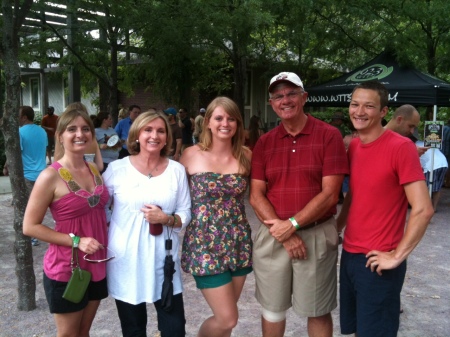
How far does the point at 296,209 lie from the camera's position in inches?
115

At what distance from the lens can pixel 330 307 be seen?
300cm

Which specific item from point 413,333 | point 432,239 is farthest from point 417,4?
point 413,333

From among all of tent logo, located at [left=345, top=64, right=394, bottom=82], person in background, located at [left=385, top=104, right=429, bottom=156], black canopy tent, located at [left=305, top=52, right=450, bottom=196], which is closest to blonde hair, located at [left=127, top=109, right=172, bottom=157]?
person in background, located at [left=385, top=104, right=429, bottom=156]

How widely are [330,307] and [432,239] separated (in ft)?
15.2

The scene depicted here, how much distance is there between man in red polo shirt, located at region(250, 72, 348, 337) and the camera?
287cm

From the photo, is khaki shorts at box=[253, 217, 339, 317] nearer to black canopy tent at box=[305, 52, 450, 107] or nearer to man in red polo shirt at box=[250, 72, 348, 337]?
man in red polo shirt at box=[250, 72, 348, 337]

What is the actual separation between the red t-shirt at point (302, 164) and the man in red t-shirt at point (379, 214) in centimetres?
14

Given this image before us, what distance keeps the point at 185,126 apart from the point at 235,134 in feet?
34.4

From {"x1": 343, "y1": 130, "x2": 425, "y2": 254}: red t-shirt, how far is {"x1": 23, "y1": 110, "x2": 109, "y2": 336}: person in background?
1.50 metres

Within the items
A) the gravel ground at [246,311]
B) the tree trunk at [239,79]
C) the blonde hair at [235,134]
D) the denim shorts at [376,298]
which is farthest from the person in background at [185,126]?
the denim shorts at [376,298]

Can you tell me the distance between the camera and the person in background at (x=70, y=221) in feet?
8.54

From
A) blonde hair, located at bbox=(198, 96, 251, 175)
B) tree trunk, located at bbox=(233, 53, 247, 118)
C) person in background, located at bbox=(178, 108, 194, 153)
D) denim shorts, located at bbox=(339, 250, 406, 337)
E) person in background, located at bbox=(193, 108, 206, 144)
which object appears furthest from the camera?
person in background, located at bbox=(178, 108, 194, 153)

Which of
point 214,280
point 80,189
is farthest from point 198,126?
point 80,189

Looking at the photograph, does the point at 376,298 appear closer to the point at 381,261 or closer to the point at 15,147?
the point at 381,261
